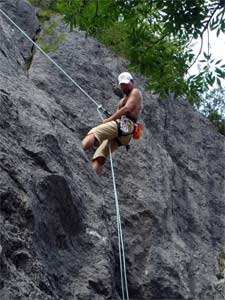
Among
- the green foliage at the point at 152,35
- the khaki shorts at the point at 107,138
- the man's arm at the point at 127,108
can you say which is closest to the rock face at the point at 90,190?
the khaki shorts at the point at 107,138

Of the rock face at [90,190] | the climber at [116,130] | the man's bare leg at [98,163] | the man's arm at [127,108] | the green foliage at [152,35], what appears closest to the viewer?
the green foliage at [152,35]

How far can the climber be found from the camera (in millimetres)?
9969

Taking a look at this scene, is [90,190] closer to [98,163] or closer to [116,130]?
[98,163]

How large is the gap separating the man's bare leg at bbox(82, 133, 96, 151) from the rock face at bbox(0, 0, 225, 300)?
0.19 m

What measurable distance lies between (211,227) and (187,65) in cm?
590

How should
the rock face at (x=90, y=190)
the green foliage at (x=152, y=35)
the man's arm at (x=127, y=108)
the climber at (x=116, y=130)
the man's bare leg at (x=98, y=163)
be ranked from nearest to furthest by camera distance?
1. the green foliage at (x=152, y=35)
2. the rock face at (x=90, y=190)
3. the man's bare leg at (x=98, y=163)
4. the climber at (x=116, y=130)
5. the man's arm at (x=127, y=108)

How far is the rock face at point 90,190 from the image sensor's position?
6988 millimetres

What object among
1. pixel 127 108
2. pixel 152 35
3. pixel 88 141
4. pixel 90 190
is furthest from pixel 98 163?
pixel 152 35

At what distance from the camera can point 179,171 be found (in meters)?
12.1

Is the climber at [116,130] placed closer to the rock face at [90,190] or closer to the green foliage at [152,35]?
the rock face at [90,190]

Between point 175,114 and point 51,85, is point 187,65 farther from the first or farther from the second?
→ point 175,114

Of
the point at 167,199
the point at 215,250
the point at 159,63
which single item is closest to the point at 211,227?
the point at 215,250

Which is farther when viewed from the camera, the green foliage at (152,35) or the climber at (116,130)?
the climber at (116,130)

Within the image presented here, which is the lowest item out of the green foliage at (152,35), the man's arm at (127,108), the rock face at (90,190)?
the rock face at (90,190)
